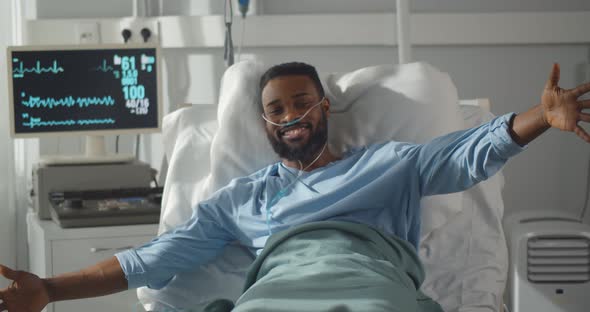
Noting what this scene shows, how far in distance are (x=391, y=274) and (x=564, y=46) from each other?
168 centimetres

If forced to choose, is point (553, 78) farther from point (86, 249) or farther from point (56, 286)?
point (86, 249)

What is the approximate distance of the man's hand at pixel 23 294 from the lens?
171cm

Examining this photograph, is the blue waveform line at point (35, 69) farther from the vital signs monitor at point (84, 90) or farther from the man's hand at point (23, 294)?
the man's hand at point (23, 294)

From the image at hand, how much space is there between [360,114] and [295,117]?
19cm

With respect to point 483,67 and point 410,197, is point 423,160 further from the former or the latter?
point 483,67

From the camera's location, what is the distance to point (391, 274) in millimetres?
1717

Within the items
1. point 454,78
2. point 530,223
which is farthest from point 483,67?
point 530,223

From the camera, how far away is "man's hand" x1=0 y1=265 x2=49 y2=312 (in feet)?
5.62

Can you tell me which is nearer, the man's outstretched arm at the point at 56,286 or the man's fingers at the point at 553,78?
the man's fingers at the point at 553,78

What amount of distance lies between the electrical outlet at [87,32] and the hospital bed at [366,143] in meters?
0.86

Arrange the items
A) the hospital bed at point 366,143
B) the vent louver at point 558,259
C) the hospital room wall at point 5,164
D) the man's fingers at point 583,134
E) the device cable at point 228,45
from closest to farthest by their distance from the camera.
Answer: the man's fingers at point 583,134, the hospital bed at point 366,143, the vent louver at point 558,259, the hospital room wall at point 5,164, the device cable at point 228,45

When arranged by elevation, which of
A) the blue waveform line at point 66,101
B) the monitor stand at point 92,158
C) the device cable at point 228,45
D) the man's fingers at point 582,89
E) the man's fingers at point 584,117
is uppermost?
the device cable at point 228,45

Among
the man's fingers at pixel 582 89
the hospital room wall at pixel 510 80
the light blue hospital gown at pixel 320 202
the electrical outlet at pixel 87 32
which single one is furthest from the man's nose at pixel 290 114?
the electrical outlet at pixel 87 32

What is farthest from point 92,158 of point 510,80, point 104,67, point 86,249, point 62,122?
point 510,80
